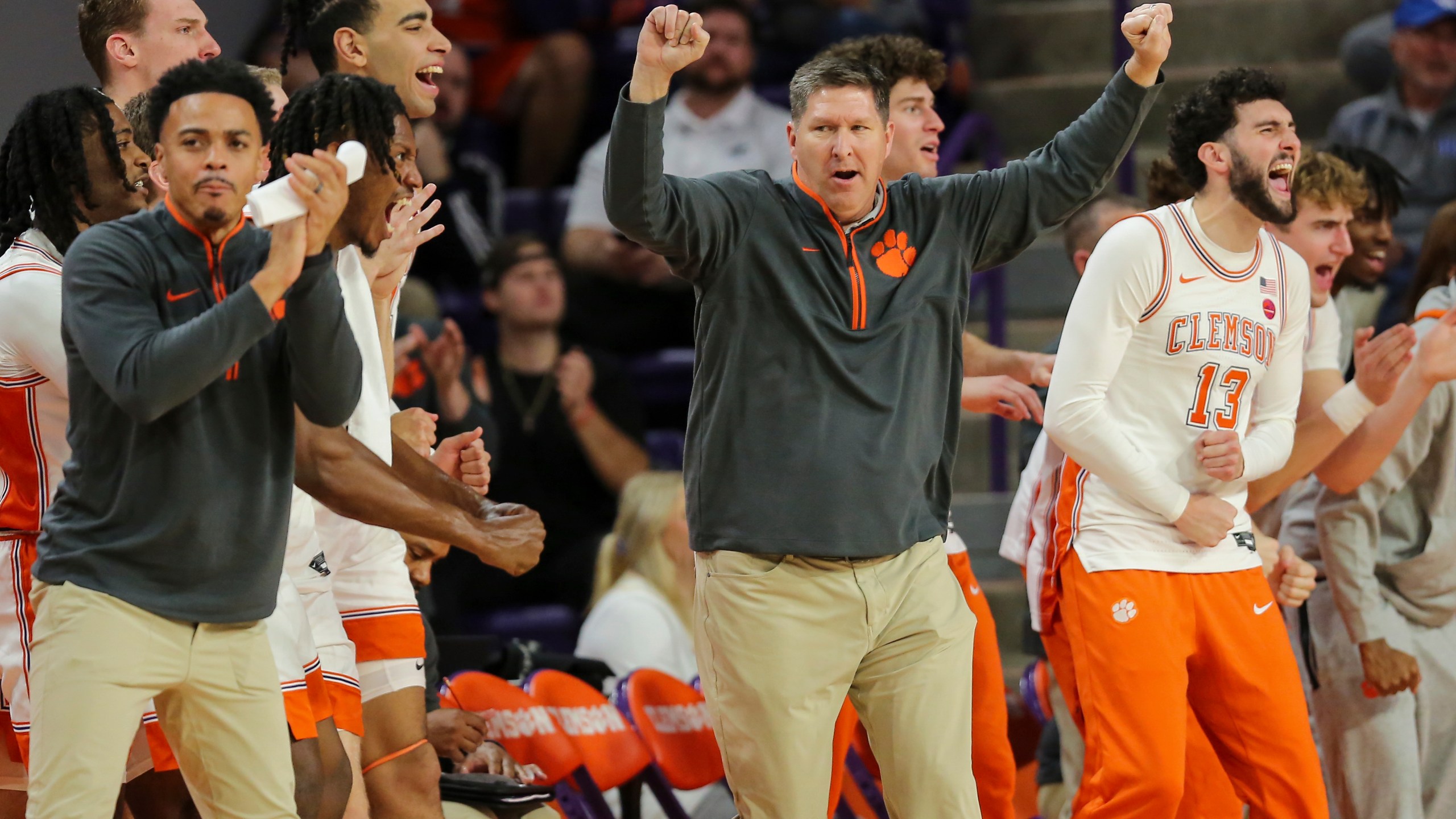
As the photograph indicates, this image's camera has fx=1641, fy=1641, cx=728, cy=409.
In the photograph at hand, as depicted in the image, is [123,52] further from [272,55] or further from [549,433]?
[272,55]

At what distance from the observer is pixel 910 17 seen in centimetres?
790

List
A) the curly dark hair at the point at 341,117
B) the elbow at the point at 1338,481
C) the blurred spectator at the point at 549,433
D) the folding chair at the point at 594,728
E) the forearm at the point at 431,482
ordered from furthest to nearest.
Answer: the blurred spectator at the point at 549,433, the folding chair at the point at 594,728, the elbow at the point at 1338,481, the forearm at the point at 431,482, the curly dark hair at the point at 341,117

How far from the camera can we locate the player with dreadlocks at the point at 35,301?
3303mm

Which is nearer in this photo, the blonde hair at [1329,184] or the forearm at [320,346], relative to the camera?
the forearm at [320,346]

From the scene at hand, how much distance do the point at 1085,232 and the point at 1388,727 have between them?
1.74m

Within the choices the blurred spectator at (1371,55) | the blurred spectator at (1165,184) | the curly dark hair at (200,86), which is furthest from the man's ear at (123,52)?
the blurred spectator at (1371,55)

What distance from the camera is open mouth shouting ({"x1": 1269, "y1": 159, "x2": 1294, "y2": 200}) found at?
13.2 ft

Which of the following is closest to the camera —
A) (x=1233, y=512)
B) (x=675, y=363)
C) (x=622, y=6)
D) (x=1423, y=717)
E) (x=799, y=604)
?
(x=799, y=604)

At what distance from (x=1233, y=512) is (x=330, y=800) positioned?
2155 mm

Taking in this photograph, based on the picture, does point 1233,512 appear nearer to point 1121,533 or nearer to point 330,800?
point 1121,533

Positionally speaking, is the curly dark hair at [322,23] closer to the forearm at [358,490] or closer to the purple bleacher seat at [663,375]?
the forearm at [358,490]

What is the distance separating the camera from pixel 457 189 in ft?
25.2

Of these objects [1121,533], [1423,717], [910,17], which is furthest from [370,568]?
[910,17]

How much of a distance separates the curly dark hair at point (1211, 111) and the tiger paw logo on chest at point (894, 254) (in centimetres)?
106
